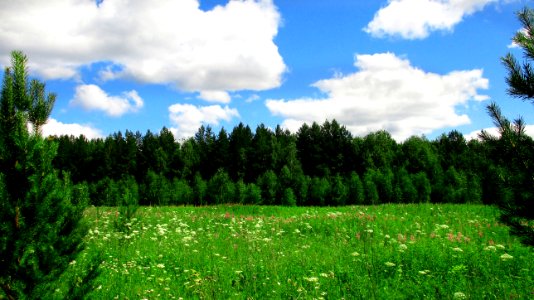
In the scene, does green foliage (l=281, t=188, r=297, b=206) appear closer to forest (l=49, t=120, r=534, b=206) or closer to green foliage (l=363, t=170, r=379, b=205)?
forest (l=49, t=120, r=534, b=206)

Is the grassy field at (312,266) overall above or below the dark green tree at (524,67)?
below

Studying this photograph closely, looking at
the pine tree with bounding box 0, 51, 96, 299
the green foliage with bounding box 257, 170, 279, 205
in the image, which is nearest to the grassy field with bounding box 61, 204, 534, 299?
the pine tree with bounding box 0, 51, 96, 299

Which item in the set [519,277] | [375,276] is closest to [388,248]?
[375,276]

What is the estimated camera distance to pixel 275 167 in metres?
54.2

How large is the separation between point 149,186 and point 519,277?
143ft

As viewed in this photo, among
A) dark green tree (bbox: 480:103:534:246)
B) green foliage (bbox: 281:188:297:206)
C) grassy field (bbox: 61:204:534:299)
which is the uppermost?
dark green tree (bbox: 480:103:534:246)

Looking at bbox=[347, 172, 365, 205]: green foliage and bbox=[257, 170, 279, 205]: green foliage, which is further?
bbox=[257, 170, 279, 205]: green foliage

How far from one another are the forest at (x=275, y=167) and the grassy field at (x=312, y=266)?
26.9 meters

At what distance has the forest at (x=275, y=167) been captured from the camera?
130 ft

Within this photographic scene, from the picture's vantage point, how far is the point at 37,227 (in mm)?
3729

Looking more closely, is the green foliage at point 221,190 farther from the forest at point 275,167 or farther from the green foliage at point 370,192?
the green foliage at point 370,192

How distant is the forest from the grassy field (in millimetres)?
26928

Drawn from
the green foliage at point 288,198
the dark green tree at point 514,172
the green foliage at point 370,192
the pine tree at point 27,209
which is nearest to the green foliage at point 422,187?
the green foliage at point 370,192

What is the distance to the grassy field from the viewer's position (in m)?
6.69
